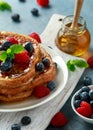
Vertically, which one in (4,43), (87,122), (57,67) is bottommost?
(87,122)

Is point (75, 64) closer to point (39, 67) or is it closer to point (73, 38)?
point (73, 38)

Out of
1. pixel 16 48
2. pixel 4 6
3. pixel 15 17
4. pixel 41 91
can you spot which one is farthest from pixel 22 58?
pixel 4 6

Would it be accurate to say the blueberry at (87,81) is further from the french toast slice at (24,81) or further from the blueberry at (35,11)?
the blueberry at (35,11)

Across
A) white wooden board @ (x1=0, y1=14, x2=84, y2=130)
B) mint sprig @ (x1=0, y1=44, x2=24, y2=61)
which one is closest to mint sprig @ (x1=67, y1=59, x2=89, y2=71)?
white wooden board @ (x1=0, y1=14, x2=84, y2=130)

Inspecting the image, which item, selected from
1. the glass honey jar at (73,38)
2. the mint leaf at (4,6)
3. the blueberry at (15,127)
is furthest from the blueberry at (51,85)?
the mint leaf at (4,6)

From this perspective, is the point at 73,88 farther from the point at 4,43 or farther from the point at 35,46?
the point at 4,43

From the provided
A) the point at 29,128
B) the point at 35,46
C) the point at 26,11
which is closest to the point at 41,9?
the point at 26,11
